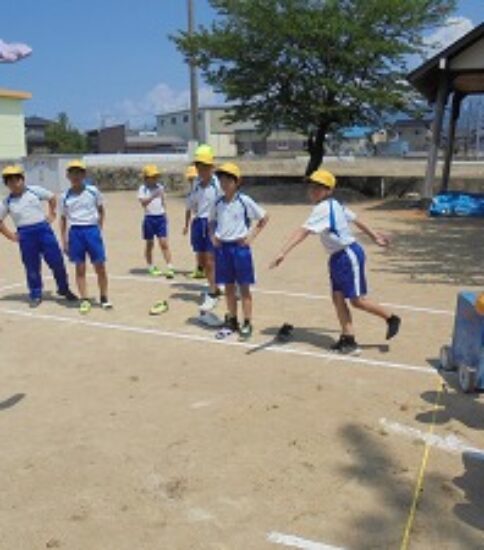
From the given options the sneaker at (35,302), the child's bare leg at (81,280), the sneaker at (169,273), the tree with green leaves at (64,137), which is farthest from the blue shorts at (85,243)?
the tree with green leaves at (64,137)

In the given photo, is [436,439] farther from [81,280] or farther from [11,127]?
[11,127]

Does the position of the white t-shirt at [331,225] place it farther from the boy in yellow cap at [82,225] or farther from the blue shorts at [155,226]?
the blue shorts at [155,226]

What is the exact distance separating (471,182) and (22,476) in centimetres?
2102

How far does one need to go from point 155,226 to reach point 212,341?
3822 millimetres

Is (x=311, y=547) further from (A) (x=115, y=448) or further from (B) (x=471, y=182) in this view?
(B) (x=471, y=182)

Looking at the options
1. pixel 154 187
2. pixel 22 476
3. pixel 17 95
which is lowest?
pixel 22 476

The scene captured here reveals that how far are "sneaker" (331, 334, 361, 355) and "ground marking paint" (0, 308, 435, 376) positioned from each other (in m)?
0.08

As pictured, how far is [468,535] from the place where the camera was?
11.1 feet

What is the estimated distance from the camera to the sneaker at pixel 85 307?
7923mm

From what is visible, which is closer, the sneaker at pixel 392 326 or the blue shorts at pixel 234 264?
the sneaker at pixel 392 326

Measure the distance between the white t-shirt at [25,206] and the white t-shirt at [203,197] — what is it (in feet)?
5.73

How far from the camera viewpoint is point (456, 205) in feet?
58.5

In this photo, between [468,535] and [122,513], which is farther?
[122,513]

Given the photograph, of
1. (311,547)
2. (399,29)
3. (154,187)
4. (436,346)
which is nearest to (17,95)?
(399,29)
